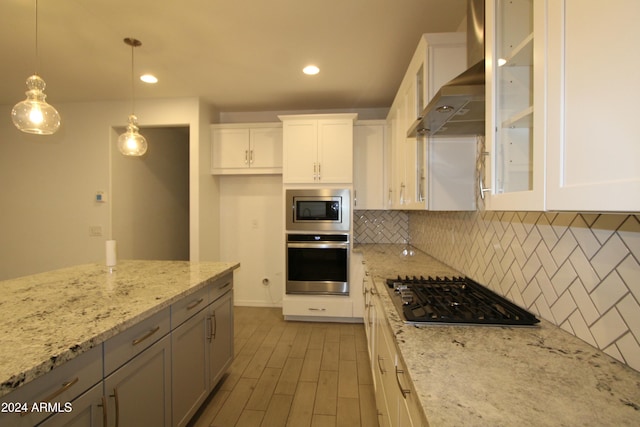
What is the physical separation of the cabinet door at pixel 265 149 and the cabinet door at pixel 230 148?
0.08m

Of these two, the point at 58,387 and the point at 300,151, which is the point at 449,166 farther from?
the point at 58,387

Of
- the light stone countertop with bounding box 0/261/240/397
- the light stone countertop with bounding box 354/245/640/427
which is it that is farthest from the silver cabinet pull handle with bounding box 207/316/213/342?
the light stone countertop with bounding box 354/245/640/427

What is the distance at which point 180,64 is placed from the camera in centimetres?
257

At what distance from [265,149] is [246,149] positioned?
0.79 ft

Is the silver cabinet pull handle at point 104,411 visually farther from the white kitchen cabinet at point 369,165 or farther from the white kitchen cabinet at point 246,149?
the white kitchen cabinet at point 246,149

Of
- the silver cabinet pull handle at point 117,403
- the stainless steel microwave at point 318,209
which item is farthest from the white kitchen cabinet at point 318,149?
the silver cabinet pull handle at point 117,403

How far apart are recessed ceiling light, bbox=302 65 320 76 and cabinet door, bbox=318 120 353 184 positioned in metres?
0.55

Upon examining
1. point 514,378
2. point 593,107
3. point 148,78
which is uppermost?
point 148,78

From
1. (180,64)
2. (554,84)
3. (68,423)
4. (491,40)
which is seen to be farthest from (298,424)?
(180,64)

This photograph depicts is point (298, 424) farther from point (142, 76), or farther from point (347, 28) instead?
point (142, 76)

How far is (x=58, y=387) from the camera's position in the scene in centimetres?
88

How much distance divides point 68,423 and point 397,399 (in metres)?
1.10

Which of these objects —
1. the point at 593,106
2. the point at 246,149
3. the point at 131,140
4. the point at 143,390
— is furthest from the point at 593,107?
the point at 246,149

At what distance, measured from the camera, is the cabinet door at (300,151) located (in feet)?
10.5
